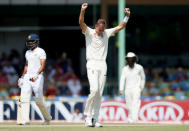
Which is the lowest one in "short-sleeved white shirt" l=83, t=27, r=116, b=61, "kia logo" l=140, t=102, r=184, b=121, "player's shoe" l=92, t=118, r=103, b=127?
"kia logo" l=140, t=102, r=184, b=121

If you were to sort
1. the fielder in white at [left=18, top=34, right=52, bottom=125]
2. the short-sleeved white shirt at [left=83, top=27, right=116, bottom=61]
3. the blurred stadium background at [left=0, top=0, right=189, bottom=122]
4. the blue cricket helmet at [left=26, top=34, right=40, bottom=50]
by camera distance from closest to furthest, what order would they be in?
the short-sleeved white shirt at [left=83, top=27, right=116, bottom=61] < the fielder in white at [left=18, top=34, right=52, bottom=125] < the blue cricket helmet at [left=26, top=34, right=40, bottom=50] < the blurred stadium background at [left=0, top=0, right=189, bottom=122]

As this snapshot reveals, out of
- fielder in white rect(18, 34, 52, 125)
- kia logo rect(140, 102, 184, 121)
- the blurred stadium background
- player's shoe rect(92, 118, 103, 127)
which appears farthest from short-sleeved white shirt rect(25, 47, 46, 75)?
the blurred stadium background

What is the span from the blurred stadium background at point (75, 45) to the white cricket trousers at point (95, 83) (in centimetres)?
892

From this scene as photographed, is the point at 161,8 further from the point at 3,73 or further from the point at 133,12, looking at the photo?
the point at 3,73

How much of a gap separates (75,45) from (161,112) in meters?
7.82

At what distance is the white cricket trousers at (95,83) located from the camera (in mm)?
12086

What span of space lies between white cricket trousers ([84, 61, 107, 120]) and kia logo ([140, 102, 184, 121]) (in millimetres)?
7600

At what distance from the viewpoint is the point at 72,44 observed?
2684 cm

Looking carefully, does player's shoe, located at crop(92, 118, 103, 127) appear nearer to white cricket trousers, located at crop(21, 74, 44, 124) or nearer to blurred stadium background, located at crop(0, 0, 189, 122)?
white cricket trousers, located at crop(21, 74, 44, 124)

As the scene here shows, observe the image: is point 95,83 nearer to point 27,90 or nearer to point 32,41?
point 27,90

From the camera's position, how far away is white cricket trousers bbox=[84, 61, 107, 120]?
12086 millimetres

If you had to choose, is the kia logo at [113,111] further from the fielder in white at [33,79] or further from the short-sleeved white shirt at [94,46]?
the short-sleeved white shirt at [94,46]

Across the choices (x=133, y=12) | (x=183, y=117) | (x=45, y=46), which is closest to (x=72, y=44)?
(x=45, y=46)

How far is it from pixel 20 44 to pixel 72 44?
2.25 metres
